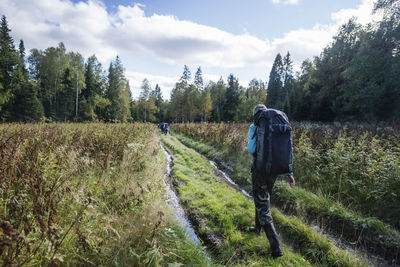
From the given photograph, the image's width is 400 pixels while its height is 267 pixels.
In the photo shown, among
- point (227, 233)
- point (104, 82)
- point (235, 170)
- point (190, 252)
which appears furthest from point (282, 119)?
point (104, 82)

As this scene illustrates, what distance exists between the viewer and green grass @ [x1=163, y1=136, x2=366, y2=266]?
2877 millimetres

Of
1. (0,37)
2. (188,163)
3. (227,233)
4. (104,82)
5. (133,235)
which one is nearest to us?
(133,235)

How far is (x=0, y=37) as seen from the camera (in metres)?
27.6

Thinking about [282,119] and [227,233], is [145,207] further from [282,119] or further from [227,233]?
[282,119]

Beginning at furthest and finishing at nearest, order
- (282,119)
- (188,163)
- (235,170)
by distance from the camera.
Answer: (188,163) < (235,170) < (282,119)

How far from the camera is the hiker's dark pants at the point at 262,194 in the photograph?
123 inches

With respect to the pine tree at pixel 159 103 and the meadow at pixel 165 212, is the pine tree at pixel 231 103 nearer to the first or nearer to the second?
the pine tree at pixel 159 103

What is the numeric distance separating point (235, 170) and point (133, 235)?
17.9 feet

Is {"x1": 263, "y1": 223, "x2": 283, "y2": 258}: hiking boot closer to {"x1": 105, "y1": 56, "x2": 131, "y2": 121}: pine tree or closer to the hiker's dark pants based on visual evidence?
the hiker's dark pants

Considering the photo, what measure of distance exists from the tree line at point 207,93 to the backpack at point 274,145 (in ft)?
43.6

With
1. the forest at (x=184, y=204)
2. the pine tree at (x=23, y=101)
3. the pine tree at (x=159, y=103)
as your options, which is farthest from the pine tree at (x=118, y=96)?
the forest at (x=184, y=204)

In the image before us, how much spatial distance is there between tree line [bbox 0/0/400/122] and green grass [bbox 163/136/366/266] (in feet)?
38.5

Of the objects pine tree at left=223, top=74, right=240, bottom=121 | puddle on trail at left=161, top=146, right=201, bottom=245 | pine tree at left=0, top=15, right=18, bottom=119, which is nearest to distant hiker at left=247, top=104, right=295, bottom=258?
puddle on trail at left=161, top=146, right=201, bottom=245

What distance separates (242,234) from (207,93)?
1745 inches
